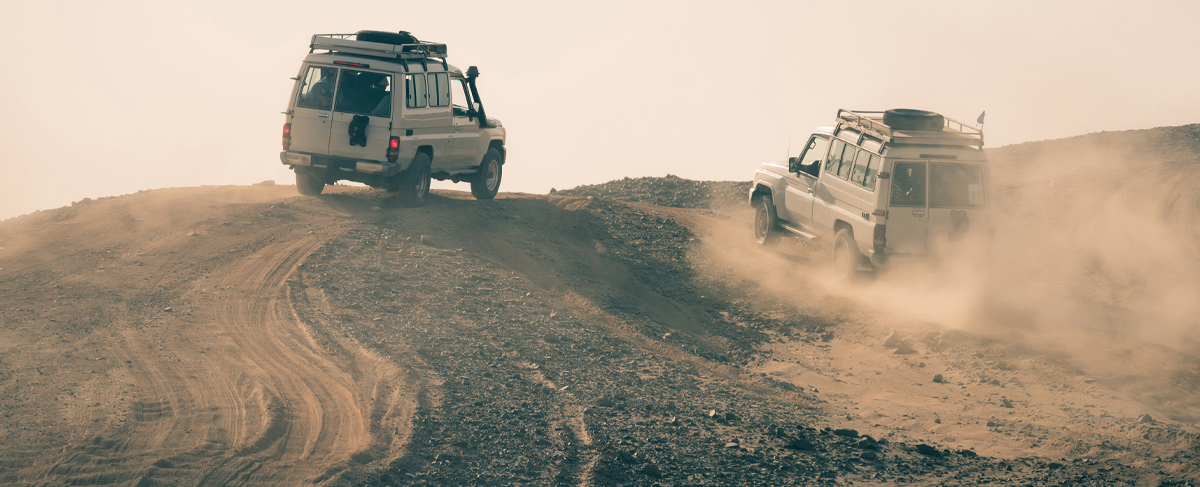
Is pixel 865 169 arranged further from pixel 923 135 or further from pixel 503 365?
pixel 503 365

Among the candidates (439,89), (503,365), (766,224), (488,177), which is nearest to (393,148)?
(439,89)

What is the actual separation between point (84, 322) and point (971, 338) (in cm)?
983

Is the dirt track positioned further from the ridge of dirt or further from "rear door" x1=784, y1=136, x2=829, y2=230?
the ridge of dirt

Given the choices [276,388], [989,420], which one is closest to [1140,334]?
[989,420]

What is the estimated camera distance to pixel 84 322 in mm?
8383

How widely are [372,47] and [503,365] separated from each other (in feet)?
24.0

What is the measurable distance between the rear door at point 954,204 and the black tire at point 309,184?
32.4ft

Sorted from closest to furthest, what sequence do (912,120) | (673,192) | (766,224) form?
(912,120) < (766,224) < (673,192)

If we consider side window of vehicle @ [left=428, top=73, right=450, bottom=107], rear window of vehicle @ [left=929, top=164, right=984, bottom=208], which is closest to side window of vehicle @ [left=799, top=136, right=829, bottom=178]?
rear window of vehicle @ [left=929, top=164, right=984, bottom=208]

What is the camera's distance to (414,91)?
13445 mm

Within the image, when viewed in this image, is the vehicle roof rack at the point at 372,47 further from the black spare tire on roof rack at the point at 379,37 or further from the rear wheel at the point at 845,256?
the rear wheel at the point at 845,256

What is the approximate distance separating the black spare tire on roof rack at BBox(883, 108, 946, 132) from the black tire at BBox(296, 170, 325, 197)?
9.34 meters

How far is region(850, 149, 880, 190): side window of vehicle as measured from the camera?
1136cm

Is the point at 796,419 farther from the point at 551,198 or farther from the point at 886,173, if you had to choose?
the point at 551,198
